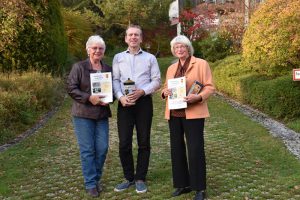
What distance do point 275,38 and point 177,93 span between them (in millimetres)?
6755

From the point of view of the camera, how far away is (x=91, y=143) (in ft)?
16.8

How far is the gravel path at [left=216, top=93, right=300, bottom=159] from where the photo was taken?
25.0 feet

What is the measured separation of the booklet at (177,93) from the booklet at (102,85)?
692 mm

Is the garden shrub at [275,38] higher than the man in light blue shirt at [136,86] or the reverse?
higher

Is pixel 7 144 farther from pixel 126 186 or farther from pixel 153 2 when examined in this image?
pixel 153 2

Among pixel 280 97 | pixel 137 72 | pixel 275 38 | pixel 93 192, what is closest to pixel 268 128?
pixel 280 97

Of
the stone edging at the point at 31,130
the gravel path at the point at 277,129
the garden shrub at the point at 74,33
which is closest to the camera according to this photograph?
the gravel path at the point at 277,129

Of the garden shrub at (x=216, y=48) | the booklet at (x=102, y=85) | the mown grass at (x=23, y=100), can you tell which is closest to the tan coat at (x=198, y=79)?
the booklet at (x=102, y=85)

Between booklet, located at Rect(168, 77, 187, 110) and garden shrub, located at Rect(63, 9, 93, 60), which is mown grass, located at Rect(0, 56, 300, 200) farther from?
garden shrub, located at Rect(63, 9, 93, 60)

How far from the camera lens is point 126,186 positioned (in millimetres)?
5395

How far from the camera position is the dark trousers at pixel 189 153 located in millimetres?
4811

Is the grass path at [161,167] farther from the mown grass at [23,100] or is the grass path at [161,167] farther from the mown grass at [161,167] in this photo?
the mown grass at [23,100]

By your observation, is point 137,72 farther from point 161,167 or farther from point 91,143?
point 161,167

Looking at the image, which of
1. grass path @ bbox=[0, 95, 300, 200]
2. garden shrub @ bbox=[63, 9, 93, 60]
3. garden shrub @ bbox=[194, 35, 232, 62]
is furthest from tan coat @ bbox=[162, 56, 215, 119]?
garden shrub @ bbox=[63, 9, 93, 60]
